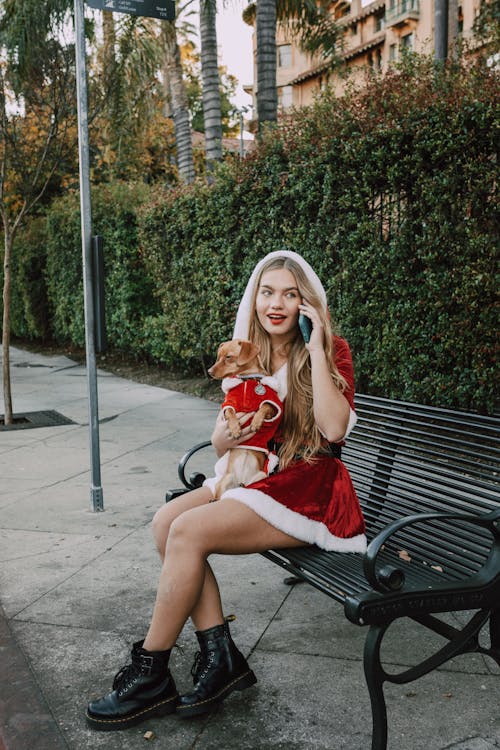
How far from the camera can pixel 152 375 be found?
42.0 feet

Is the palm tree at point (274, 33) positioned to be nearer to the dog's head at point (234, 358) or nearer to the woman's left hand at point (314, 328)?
the woman's left hand at point (314, 328)

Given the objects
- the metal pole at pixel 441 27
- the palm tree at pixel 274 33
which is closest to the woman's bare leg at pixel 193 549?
the palm tree at pixel 274 33

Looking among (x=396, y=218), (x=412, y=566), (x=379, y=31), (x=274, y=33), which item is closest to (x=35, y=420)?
(x=396, y=218)

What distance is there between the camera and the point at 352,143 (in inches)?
268

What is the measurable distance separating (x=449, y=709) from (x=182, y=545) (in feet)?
3.66

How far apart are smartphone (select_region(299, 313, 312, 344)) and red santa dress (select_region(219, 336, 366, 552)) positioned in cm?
21

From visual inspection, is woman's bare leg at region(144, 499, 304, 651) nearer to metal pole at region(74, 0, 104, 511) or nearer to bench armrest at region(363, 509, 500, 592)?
bench armrest at region(363, 509, 500, 592)

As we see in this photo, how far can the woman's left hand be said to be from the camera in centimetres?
280

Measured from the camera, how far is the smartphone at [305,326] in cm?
286

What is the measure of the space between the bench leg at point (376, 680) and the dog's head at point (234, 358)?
42.1 inches

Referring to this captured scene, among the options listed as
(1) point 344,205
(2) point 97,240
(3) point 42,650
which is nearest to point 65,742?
(3) point 42,650

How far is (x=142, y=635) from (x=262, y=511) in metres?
1.02

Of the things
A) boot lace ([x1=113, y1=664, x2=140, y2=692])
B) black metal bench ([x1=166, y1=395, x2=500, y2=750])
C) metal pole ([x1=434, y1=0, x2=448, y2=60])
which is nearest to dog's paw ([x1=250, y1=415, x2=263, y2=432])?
black metal bench ([x1=166, y1=395, x2=500, y2=750])

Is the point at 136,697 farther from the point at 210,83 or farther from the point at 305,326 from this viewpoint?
the point at 210,83
